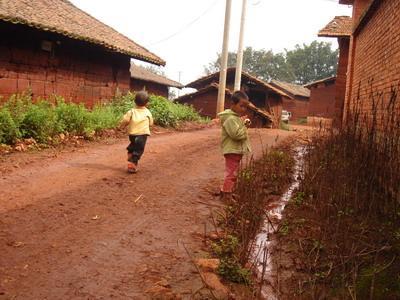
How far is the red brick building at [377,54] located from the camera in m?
6.22

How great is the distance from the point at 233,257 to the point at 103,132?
7.25 meters

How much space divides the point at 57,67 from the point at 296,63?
6568 cm

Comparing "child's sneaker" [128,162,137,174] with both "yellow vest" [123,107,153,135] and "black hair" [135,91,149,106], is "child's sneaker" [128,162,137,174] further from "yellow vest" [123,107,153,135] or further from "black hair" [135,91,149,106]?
"black hair" [135,91,149,106]

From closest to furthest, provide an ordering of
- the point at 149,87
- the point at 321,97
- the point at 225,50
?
the point at 225,50, the point at 149,87, the point at 321,97

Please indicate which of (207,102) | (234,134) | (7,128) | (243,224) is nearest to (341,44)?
(207,102)

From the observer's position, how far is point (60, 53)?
470 inches

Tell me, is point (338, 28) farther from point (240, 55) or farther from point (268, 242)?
point (268, 242)

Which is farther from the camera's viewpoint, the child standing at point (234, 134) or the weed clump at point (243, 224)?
the child standing at point (234, 134)

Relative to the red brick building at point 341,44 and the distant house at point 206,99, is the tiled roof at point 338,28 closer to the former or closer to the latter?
the red brick building at point 341,44

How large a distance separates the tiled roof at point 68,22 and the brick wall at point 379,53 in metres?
7.41

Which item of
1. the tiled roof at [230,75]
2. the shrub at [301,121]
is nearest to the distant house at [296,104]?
A: the shrub at [301,121]

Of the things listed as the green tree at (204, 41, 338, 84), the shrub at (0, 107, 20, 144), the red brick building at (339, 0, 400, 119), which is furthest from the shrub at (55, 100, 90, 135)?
the green tree at (204, 41, 338, 84)

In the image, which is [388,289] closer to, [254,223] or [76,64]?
[254,223]

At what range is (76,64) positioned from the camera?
41.3ft
